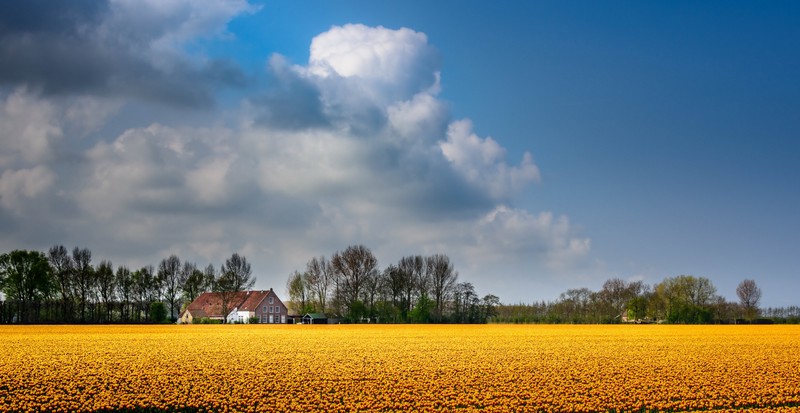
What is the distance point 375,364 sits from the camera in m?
28.6

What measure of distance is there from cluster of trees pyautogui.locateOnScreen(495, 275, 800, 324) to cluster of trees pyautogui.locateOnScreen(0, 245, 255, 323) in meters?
58.7

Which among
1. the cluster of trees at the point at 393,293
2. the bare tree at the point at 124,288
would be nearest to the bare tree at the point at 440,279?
the cluster of trees at the point at 393,293

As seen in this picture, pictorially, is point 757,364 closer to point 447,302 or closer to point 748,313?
point 447,302

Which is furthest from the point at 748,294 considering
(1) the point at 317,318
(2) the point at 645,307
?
(1) the point at 317,318

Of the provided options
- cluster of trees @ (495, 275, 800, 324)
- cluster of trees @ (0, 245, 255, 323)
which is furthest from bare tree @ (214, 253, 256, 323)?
cluster of trees @ (495, 275, 800, 324)

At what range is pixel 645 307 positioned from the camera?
13325 centimetres

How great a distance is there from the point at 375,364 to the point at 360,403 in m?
9.72

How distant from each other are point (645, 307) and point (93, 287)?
106m

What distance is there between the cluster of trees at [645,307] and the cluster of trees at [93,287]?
5874 cm

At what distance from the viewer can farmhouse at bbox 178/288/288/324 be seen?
413 ft

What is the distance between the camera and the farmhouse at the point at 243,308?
126 meters

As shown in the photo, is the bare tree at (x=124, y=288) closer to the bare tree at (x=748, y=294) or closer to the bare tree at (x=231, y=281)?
the bare tree at (x=231, y=281)

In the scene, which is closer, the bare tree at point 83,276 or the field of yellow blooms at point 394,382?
the field of yellow blooms at point 394,382

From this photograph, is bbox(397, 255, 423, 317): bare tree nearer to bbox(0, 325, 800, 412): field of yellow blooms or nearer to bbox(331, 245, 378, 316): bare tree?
bbox(331, 245, 378, 316): bare tree
